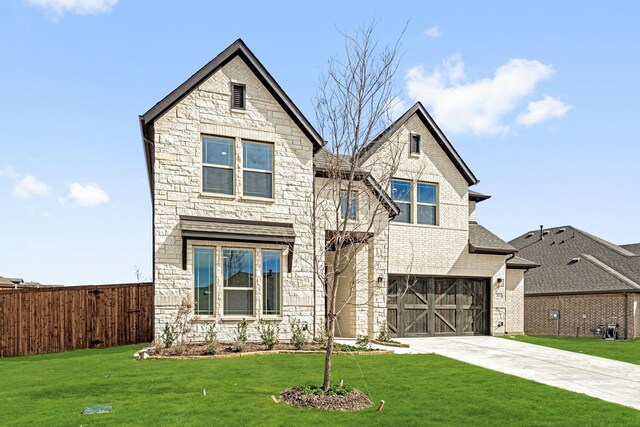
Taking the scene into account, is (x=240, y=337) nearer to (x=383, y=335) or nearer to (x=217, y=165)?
(x=383, y=335)

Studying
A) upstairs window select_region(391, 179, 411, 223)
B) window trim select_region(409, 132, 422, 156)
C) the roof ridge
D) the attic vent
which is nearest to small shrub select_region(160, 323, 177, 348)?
the attic vent

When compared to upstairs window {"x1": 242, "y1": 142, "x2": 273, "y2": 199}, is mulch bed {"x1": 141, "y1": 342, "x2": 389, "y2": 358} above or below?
below

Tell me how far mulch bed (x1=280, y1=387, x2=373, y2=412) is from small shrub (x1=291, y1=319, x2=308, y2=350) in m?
6.20

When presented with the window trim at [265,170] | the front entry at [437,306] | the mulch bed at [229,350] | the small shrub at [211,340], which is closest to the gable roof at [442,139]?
the front entry at [437,306]

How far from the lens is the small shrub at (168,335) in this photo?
1501 centimetres

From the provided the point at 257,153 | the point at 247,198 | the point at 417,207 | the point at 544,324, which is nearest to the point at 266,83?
the point at 257,153

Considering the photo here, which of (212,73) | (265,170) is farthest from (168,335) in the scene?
(212,73)

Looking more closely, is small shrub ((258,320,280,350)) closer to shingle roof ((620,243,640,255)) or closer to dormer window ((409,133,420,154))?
dormer window ((409,133,420,154))

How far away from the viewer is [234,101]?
675 inches

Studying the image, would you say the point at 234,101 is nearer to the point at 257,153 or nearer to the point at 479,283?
the point at 257,153

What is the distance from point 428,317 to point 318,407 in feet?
44.4

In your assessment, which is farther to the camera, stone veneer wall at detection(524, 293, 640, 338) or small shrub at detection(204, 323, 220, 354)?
stone veneer wall at detection(524, 293, 640, 338)

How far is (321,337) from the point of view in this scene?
642 inches

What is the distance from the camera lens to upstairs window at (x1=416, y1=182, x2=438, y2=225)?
72.3 feet
